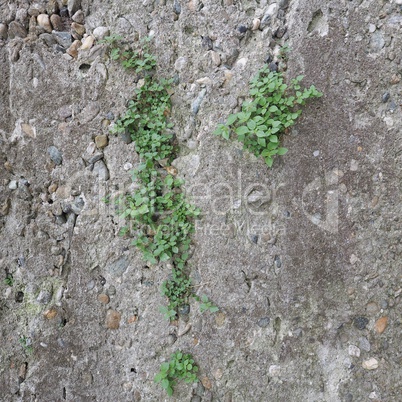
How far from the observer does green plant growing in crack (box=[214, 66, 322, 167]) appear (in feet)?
6.93

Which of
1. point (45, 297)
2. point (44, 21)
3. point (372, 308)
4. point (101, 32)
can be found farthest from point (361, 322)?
point (44, 21)

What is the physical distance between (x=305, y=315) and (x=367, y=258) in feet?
1.34

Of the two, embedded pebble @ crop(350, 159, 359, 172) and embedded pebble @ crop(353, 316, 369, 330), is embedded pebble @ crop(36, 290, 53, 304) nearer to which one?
embedded pebble @ crop(353, 316, 369, 330)

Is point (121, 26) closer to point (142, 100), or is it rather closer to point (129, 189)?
point (142, 100)

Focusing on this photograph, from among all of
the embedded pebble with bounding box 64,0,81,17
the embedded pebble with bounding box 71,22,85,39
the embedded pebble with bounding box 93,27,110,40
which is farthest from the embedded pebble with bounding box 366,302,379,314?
the embedded pebble with bounding box 64,0,81,17

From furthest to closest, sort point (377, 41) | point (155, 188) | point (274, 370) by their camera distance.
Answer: point (155, 188)
point (274, 370)
point (377, 41)

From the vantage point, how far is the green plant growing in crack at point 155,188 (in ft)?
7.60

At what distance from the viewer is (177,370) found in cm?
231

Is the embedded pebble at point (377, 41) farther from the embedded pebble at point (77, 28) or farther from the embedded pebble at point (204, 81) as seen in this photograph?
the embedded pebble at point (77, 28)

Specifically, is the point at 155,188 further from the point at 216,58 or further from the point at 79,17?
the point at 79,17

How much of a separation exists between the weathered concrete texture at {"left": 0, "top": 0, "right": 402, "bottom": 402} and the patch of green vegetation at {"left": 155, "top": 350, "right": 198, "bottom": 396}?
0.15 feet

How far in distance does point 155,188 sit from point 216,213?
352 millimetres

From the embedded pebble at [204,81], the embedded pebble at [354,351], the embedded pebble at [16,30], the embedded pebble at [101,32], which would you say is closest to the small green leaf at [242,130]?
the embedded pebble at [204,81]

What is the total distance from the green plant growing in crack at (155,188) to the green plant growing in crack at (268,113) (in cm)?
36
